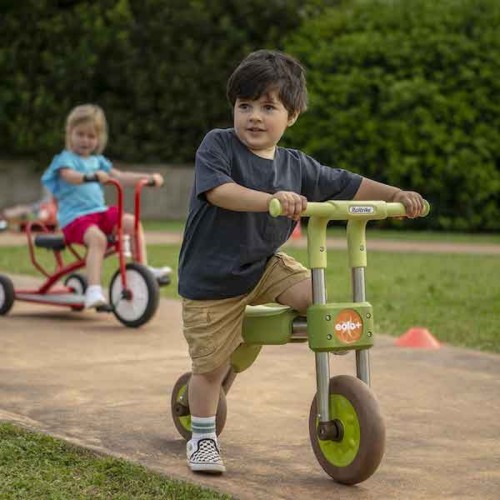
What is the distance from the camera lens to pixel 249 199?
3639 mm

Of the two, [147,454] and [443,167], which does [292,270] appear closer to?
[147,454]

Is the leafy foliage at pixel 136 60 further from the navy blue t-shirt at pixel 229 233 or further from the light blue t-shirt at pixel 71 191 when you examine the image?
the navy blue t-shirt at pixel 229 233

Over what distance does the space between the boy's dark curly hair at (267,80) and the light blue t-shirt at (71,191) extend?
3.80 m

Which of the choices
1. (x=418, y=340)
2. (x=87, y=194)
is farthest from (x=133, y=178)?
(x=418, y=340)

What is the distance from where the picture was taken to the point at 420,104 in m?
18.7

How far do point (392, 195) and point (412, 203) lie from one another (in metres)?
0.13

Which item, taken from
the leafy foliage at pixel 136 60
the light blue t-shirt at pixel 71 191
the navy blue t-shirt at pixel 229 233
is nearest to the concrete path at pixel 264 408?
the navy blue t-shirt at pixel 229 233

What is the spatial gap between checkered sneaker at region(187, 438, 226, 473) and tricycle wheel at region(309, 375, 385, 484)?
0.33m

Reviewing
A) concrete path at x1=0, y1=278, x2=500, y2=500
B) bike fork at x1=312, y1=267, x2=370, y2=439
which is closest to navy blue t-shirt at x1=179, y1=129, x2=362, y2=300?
bike fork at x1=312, y1=267, x2=370, y2=439

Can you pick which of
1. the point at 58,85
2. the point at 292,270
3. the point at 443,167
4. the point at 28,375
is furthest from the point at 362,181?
the point at 58,85

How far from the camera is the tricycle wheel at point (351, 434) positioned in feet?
11.9

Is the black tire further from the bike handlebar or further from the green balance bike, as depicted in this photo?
the bike handlebar

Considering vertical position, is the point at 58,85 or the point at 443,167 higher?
the point at 58,85

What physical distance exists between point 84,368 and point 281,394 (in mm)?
1118
